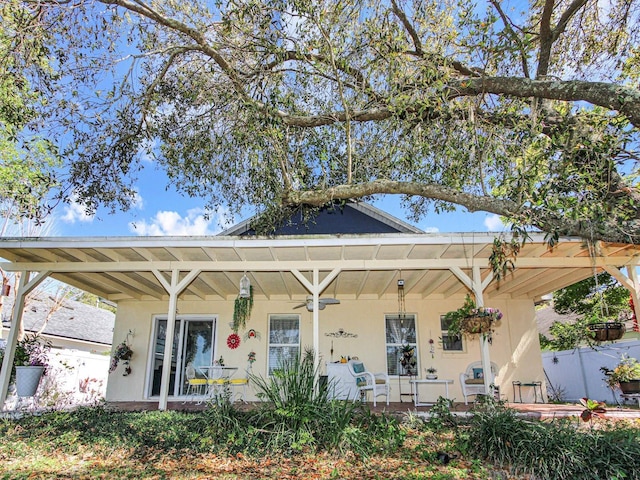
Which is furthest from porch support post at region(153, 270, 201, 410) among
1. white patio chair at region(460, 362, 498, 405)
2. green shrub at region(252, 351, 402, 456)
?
white patio chair at region(460, 362, 498, 405)

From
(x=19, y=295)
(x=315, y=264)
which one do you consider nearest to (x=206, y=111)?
(x=315, y=264)

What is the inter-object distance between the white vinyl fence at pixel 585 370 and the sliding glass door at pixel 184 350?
8.78 metres

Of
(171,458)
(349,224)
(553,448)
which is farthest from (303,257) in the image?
(553,448)

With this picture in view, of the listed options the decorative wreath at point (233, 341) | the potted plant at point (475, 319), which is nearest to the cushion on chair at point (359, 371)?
the potted plant at point (475, 319)

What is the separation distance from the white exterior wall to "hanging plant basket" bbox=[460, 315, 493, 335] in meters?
3.49

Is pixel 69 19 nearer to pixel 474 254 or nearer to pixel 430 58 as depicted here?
pixel 430 58

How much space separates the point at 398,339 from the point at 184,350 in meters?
4.91

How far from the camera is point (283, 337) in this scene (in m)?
10.2

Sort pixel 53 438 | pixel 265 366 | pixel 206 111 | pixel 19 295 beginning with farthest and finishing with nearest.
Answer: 1. pixel 265 366
2. pixel 19 295
3. pixel 206 111
4. pixel 53 438

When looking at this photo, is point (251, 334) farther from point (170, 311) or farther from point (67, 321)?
point (67, 321)

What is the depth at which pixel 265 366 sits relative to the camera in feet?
33.0

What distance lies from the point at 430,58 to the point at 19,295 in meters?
7.09

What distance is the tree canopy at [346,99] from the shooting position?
4531 mm

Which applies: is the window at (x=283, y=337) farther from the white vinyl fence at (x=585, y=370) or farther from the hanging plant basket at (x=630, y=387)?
the white vinyl fence at (x=585, y=370)
